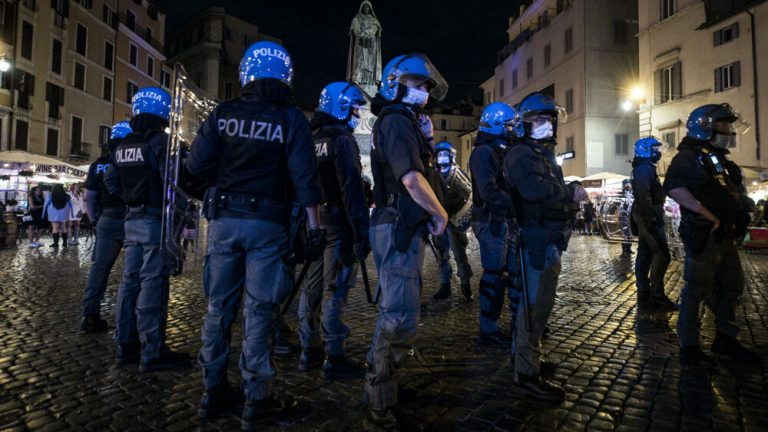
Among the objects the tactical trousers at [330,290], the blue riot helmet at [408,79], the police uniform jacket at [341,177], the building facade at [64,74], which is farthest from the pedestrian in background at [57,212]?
the building facade at [64,74]

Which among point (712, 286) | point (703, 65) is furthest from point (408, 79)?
point (703, 65)

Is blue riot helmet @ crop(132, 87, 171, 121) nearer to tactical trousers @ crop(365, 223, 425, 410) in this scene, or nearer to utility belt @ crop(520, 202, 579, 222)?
tactical trousers @ crop(365, 223, 425, 410)

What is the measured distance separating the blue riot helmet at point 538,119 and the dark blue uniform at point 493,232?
0.70 meters

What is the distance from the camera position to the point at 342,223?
3.71m

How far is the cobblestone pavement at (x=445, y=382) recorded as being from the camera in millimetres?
2662

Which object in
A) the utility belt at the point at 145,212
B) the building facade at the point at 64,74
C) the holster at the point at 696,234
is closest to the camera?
the utility belt at the point at 145,212

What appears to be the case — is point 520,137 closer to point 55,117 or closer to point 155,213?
point 155,213

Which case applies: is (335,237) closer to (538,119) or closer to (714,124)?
→ (538,119)

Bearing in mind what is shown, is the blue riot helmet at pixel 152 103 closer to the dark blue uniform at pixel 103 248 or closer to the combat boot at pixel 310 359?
the dark blue uniform at pixel 103 248

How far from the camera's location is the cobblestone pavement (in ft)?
8.73

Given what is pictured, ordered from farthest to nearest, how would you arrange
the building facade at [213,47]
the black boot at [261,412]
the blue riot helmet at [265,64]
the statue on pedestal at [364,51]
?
1. the building facade at [213,47]
2. the statue on pedestal at [364,51]
3. the blue riot helmet at [265,64]
4. the black boot at [261,412]

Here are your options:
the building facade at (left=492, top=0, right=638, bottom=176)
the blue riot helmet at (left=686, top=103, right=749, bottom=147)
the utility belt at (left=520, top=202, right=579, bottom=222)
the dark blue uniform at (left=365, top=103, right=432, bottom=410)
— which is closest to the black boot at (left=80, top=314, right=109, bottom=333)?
the dark blue uniform at (left=365, top=103, right=432, bottom=410)

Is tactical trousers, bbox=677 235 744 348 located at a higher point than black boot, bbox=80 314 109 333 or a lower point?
higher

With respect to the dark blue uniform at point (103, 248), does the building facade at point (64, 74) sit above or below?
above
